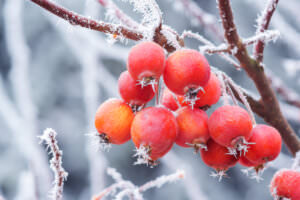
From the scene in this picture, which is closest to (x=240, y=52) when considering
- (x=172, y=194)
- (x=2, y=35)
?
(x=172, y=194)

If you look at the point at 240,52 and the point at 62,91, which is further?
the point at 62,91

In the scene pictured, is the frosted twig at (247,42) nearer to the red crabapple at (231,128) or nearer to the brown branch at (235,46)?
the brown branch at (235,46)

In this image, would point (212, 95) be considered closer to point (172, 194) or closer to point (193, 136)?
point (193, 136)

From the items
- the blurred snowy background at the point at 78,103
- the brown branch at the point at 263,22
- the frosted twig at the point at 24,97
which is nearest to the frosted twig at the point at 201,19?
the brown branch at the point at 263,22

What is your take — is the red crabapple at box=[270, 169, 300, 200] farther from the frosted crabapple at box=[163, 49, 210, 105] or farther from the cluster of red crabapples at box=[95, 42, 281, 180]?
the frosted crabapple at box=[163, 49, 210, 105]

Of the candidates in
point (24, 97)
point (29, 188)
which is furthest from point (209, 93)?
point (24, 97)

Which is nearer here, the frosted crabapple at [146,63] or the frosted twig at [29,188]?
the frosted crabapple at [146,63]

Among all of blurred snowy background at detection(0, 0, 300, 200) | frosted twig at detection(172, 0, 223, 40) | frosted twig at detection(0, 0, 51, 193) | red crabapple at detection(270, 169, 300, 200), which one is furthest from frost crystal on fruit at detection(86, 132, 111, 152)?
blurred snowy background at detection(0, 0, 300, 200)
